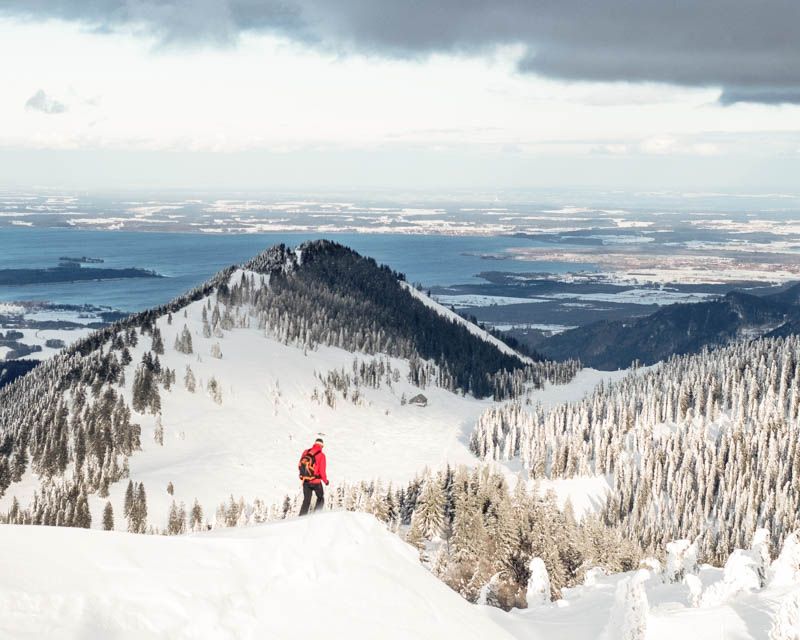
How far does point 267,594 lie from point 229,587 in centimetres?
139

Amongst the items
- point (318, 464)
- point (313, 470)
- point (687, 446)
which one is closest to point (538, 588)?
point (318, 464)

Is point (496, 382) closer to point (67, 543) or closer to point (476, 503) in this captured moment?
point (476, 503)

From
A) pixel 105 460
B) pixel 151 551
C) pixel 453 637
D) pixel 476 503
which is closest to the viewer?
pixel 151 551

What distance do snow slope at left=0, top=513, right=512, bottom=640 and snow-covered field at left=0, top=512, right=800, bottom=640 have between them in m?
0.04

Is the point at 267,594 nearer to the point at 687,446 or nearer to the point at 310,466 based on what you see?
the point at 310,466

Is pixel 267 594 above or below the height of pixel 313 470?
above

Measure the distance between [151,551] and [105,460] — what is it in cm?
8842

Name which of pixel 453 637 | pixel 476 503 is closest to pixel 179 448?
pixel 476 503

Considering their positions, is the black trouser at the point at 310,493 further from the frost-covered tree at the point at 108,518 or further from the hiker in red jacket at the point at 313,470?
the frost-covered tree at the point at 108,518

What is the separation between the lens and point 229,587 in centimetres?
2322

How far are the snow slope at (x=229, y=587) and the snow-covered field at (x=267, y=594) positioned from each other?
0.12ft

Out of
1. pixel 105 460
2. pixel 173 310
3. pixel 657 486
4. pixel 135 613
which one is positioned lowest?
pixel 657 486

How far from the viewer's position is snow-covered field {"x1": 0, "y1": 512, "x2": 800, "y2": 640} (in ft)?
65.0

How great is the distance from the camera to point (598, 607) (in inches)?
1697
